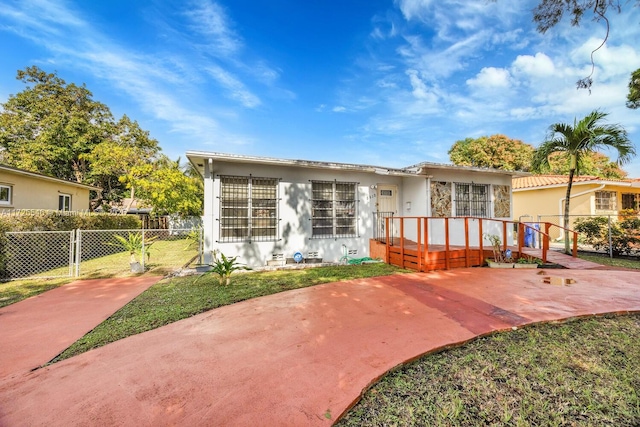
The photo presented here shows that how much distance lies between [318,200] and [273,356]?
603 centimetres

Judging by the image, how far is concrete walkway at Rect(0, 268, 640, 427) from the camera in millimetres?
2004

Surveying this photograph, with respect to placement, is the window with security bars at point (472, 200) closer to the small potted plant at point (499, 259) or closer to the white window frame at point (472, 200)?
the white window frame at point (472, 200)

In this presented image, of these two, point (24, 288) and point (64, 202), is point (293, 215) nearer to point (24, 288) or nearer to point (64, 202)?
point (24, 288)

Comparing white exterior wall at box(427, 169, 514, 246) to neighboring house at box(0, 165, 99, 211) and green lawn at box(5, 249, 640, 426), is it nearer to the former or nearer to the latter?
green lawn at box(5, 249, 640, 426)

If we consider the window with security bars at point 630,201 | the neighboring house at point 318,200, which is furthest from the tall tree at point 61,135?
the window with security bars at point 630,201

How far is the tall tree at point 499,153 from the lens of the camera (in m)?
22.4

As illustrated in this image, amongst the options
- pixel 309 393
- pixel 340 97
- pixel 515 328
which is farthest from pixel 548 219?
pixel 309 393

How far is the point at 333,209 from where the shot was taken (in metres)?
8.63

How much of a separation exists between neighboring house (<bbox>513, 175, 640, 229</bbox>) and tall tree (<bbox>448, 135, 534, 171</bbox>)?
26.3ft

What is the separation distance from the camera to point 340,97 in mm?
13609

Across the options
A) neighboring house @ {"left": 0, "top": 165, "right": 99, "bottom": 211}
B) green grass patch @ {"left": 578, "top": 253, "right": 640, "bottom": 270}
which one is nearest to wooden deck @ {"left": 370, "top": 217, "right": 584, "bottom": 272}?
green grass patch @ {"left": 578, "top": 253, "right": 640, "bottom": 270}

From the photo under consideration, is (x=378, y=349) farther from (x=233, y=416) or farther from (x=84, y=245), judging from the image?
(x=84, y=245)

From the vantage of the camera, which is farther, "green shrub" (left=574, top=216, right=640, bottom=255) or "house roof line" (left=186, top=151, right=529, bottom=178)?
"green shrub" (left=574, top=216, right=640, bottom=255)

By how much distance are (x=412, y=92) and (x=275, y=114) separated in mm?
7072
